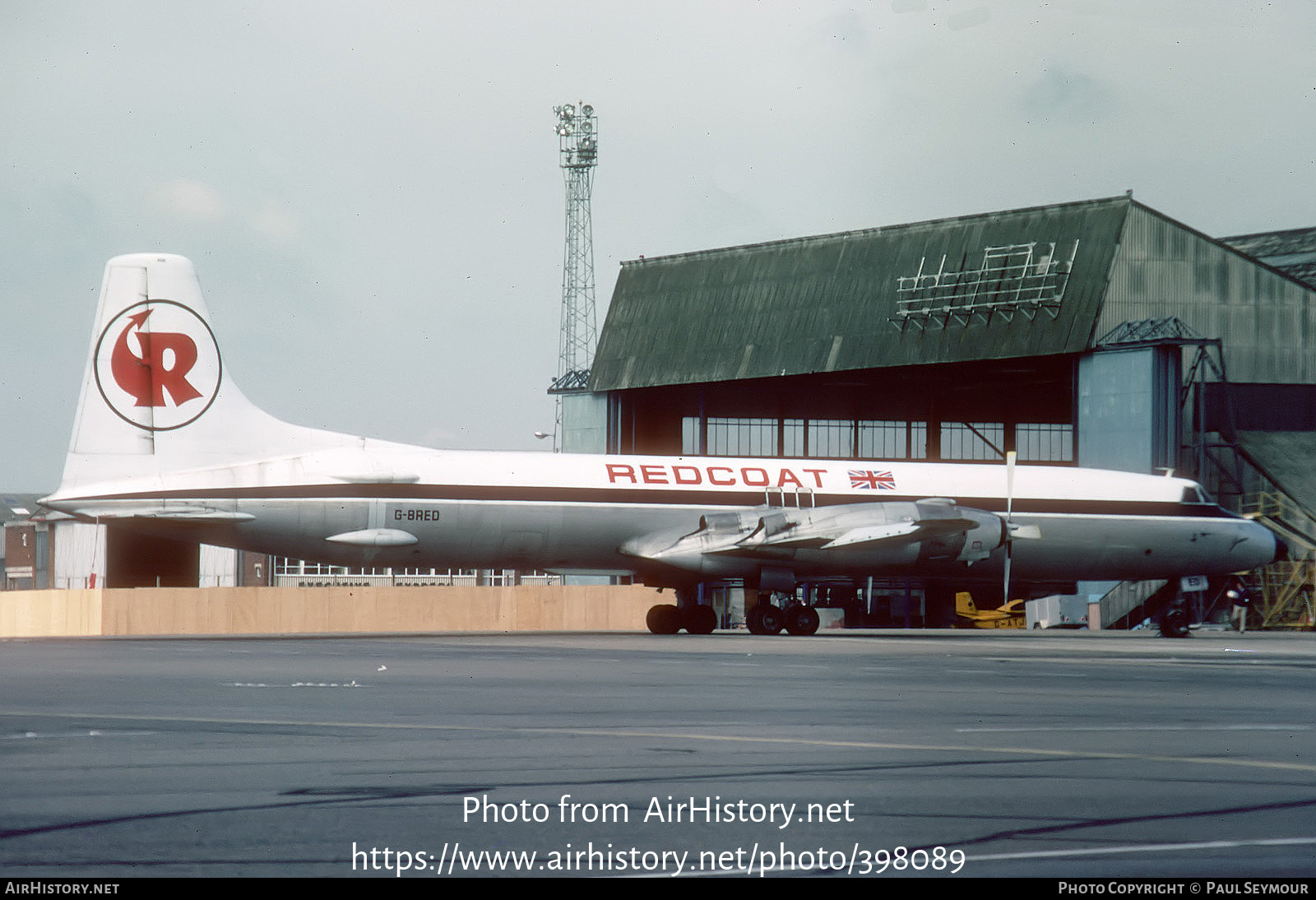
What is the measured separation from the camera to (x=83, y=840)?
22.1 ft

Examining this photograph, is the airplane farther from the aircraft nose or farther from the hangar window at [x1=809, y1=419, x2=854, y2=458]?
the hangar window at [x1=809, y1=419, x2=854, y2=458]

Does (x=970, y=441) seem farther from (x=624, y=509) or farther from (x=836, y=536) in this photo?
(x=624, y=509)

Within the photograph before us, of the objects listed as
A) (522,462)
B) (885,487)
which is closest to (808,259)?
(885,487)

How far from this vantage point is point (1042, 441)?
70.4 meters

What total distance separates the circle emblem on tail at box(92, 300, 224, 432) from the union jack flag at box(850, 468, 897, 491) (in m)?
17.5

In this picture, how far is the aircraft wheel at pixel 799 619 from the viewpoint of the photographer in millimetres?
39969

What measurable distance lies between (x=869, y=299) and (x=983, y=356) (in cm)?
597

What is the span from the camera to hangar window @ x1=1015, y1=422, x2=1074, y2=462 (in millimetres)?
70062

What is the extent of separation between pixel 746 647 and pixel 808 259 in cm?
3386

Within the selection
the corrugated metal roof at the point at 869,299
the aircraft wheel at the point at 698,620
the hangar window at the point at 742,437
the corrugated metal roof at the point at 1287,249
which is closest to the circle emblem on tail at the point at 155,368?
the aircraft wheel at the point at 698,620

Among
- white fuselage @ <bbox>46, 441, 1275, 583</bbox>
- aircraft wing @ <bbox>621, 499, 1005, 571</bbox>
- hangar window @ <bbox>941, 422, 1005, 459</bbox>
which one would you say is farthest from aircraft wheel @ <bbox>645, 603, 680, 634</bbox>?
hangar window @ <bbox>941, 422, 1005, 459</bbox>

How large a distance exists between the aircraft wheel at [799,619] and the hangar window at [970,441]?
3048cm
